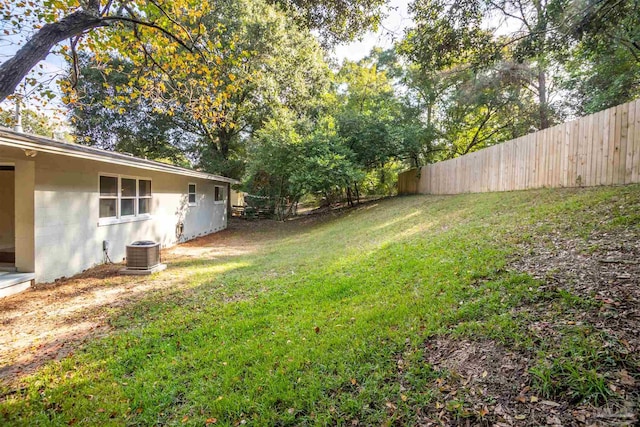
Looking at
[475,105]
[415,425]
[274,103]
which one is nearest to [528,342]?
[415,425]

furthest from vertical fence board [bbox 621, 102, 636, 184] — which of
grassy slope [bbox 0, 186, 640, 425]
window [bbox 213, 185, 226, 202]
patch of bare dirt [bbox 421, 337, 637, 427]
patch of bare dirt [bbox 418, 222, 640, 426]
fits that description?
window [bbox 213, 185, 226, 202]

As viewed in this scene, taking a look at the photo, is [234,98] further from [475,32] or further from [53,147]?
[475,32]

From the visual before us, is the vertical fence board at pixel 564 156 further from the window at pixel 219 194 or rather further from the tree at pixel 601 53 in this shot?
the window at pixel 219 194

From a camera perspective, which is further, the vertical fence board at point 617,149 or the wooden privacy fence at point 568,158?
the vertical fence board at point 617,149

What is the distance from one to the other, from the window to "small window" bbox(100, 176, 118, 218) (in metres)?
7.56

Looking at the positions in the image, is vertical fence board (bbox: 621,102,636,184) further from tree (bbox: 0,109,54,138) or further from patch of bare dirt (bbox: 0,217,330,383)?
tree (bbox: 0,109,54,138)

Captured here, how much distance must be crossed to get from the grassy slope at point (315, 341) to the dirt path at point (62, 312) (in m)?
0.31

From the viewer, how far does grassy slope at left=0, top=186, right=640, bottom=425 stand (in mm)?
2451

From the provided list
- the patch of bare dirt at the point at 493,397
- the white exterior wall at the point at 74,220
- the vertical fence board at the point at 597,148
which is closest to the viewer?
the patch of bare dirt at the point at 493,397

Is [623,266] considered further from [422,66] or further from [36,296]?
[36,296]

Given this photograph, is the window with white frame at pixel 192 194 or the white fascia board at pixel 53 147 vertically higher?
the white fascia board at pixel 53 147

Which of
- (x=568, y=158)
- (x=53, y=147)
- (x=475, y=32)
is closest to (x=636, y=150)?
(x=568, y=158)

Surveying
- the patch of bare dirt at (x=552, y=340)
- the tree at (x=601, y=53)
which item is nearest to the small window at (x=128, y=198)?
the patch of bare dirt at (x=552, y=340)

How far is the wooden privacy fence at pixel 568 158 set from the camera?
20.0 feet
